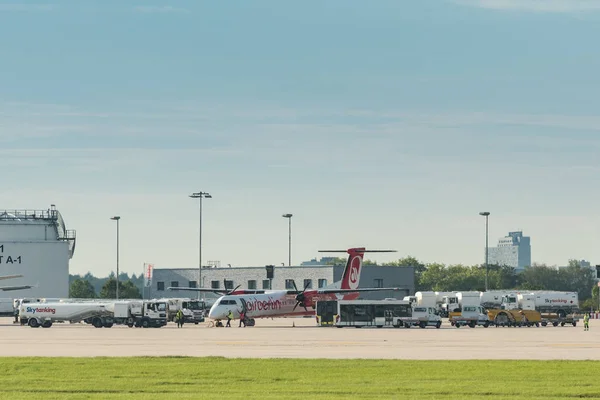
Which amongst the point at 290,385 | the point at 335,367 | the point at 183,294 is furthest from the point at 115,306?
the point at 183,294

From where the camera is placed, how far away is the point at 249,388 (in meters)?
34.7

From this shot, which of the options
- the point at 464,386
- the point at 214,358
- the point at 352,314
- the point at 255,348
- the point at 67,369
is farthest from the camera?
the point at 352,314

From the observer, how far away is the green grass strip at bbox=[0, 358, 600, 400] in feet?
108

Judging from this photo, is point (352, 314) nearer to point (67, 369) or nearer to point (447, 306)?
point (447, 306)

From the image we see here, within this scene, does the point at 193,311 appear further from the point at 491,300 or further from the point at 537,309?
the point at 537,309

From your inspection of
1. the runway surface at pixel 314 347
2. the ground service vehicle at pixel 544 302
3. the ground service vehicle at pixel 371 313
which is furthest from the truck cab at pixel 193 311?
the runway surface at pixel 314 347

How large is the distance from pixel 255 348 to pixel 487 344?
13.5 meters

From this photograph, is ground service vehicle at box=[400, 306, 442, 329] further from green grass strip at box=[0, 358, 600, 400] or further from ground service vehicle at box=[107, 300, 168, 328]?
green grass strip at box=[0, 358, 600, 400]

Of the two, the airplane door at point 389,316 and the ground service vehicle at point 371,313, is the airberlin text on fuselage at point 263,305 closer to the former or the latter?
the ground service vehicle at point 371,313

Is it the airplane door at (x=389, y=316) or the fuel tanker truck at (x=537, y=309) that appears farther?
the fuel tanker truck at (x=537, y=309)

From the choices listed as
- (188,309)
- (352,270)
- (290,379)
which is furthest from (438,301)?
(290,379)

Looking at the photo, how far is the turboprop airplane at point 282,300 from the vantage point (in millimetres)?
97312

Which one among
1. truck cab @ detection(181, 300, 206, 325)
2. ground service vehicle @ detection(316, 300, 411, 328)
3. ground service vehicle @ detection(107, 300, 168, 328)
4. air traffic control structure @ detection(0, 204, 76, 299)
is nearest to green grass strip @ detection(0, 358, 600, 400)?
ground service vehicle @ detection(316, 300, 411, 328)

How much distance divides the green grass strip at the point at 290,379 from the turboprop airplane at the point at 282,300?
1977 inches
